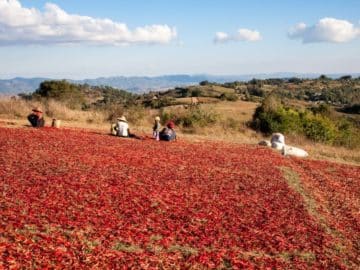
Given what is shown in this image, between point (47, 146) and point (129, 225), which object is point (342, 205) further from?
point (47, 146)

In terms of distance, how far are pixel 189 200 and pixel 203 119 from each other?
29756 millimetres

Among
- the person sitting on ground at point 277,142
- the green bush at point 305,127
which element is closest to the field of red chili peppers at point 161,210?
the person sitting on ground at point 277,142

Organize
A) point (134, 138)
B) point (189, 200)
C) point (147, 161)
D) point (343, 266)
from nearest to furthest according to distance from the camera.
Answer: point (343, 266)
point (189, 200)
point (147, 161)
point (134, 138)

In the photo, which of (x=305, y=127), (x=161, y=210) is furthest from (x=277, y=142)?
(x=161, y=210)

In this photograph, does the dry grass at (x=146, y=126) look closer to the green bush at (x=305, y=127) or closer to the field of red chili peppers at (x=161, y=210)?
the green bush at (x=305, y=127)

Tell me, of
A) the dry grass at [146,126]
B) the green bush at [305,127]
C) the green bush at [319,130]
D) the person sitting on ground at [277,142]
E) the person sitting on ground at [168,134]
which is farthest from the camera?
the green bush at [305,127]

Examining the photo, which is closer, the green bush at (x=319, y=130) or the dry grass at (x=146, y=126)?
the dry grass at (x=146, y=126)

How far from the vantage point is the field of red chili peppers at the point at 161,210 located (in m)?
12.9

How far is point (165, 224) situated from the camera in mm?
15492

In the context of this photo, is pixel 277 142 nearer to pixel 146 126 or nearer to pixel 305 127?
pixel 146 126

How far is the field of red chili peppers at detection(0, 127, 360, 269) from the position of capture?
12906 millimetres

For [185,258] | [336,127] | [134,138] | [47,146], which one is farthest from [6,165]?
[336,127]

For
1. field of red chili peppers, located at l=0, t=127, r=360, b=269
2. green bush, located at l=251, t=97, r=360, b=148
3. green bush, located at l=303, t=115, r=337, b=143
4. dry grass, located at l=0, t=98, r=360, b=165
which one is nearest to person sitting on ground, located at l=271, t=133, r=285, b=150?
dry grass, located at l=0, t=98, r=360, b=165

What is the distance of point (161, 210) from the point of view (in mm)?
16859
